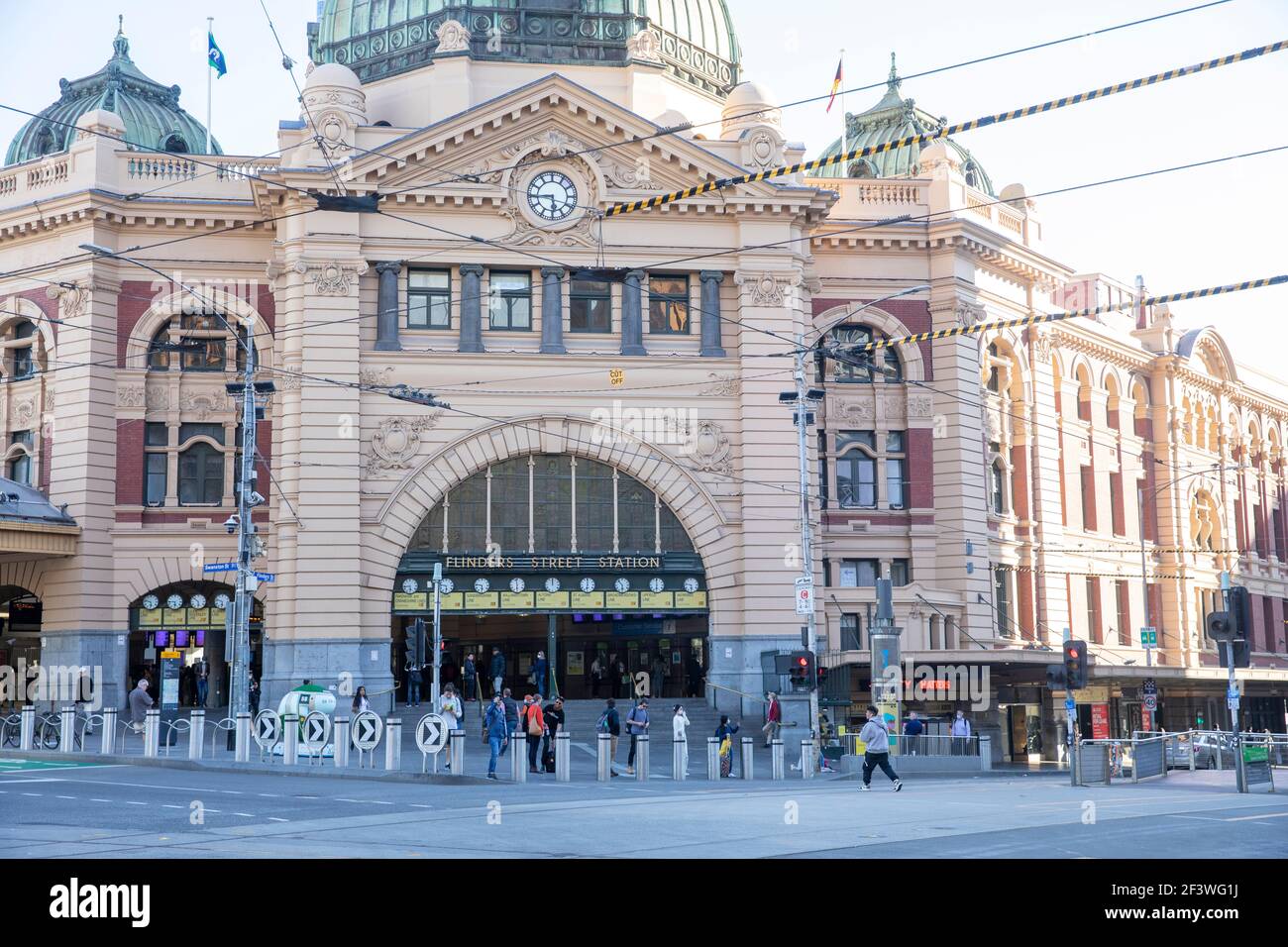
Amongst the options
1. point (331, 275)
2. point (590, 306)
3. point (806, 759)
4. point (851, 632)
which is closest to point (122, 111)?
point (331, 275)

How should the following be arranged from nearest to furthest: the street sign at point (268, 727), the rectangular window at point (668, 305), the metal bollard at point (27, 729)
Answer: the street sign at point (268, 727) < the metal bollard at point (27, 729) < the rectangular window at point (668, 305)

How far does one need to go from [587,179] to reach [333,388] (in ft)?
33.7

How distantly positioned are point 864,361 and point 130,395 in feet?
79.8

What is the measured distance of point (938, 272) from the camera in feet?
178

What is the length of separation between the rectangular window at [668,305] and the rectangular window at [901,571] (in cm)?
1117

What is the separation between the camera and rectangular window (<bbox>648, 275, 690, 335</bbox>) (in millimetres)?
49969

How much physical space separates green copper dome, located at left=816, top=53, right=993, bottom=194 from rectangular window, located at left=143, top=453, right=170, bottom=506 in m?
28.5

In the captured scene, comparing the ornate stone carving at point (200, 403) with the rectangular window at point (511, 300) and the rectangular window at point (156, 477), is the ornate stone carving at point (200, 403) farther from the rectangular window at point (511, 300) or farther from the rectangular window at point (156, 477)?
the rectangular window at point (511, 300)

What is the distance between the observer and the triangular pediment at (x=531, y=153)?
48000mm

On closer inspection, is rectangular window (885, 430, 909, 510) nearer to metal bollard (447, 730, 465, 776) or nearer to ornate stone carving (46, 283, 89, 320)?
metal bollard (447, 730, 465, 776)

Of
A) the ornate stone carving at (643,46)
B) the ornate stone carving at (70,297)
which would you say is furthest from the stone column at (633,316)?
the ornate stone carving at (70,297)

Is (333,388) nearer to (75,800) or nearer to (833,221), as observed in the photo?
(833,221)
